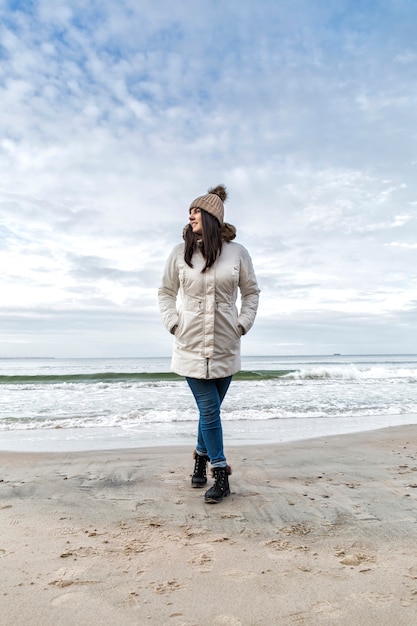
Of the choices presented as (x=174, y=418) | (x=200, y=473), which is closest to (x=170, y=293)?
(x=200, y=473)

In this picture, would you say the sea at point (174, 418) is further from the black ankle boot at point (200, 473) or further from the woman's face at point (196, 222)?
the woman's face at point (196, 222)

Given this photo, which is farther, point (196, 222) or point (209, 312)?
point (196, 222)

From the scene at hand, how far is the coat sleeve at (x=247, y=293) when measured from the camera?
10.5 feet

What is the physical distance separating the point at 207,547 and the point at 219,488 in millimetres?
791

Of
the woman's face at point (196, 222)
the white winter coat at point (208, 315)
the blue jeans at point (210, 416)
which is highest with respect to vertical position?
the woman's face at point (196, 222)

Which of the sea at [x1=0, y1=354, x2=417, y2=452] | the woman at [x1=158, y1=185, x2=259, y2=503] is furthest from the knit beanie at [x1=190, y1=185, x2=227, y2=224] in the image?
the sea at [x1=0, y1=354, x2=417, y2=452]

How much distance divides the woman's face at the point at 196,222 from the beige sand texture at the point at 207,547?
1.84 meters

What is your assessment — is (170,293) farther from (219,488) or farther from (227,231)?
(219,488)

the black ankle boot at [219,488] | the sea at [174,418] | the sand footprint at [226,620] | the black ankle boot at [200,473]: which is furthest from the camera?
the sea at [174,418]

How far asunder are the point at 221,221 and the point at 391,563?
2265 mm

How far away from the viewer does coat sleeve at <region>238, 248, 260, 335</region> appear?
3193 mm

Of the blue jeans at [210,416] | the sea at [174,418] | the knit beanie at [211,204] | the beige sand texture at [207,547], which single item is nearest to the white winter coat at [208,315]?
the blue jeans at [210,416]

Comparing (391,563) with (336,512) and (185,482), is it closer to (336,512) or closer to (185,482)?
(336,512)

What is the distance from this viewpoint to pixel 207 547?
2227 mm
